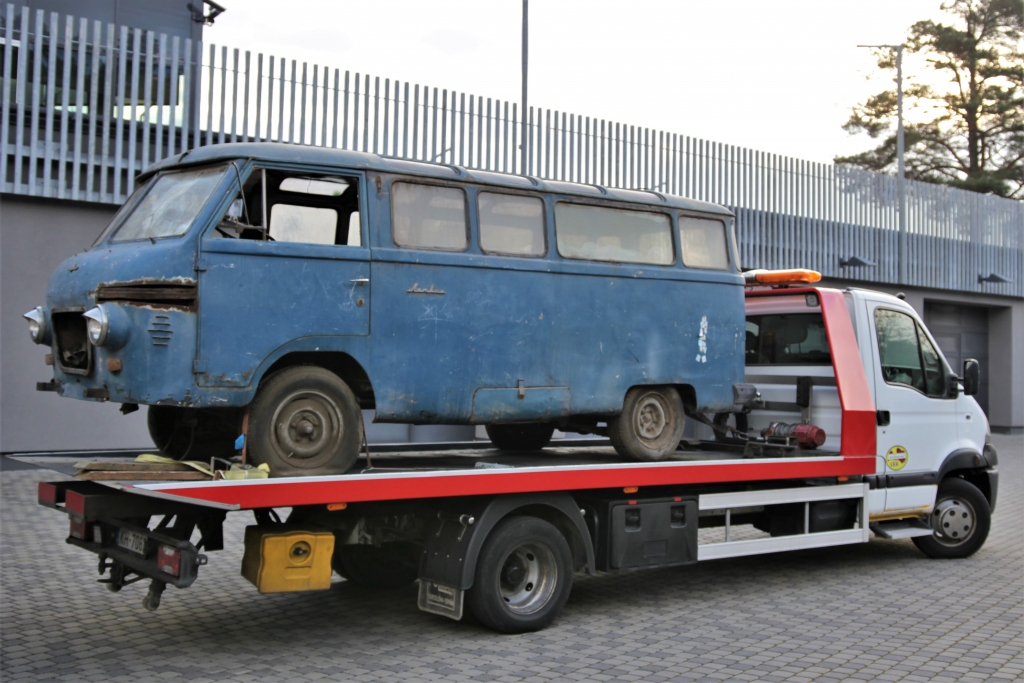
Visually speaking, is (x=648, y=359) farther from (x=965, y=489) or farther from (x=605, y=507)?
(x=965, y=489)

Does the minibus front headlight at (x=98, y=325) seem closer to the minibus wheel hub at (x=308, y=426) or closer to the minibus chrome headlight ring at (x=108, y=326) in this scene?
the minibus chrome headlight ring at (x=108, y=326)

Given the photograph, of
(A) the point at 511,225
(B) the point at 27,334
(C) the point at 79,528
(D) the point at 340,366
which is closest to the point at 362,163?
(A) the point at 511,225

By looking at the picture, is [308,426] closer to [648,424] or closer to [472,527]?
[472,527]

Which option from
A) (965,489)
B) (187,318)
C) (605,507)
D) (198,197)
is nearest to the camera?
(187,318)

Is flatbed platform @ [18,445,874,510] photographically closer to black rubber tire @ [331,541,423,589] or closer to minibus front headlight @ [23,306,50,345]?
black rubber tire @ [331,541,423,589]

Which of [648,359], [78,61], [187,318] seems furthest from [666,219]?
[78,61]

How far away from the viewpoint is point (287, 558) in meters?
6.00

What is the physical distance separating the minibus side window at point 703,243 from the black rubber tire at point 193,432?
12.7 feet

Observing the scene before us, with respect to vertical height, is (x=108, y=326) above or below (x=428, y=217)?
below

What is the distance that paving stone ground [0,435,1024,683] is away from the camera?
19.5ft

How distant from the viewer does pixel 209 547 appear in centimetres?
633

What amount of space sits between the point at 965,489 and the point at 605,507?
4605mm

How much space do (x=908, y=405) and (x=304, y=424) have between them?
235 inches

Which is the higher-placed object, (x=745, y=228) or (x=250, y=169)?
(x=745, y=228)
